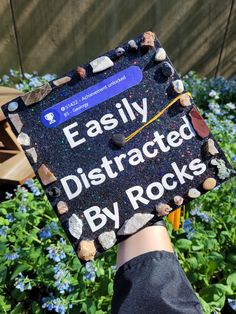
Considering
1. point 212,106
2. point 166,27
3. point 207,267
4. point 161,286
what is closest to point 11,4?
point 166,27

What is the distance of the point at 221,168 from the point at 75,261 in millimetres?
922

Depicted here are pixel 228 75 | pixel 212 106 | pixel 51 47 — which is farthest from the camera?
pixel 228 75

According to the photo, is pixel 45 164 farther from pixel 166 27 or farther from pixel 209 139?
pixel 166 27

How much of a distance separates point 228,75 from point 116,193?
3.22m

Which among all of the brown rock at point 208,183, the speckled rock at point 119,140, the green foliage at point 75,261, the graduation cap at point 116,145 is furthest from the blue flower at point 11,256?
the brown rock at point 208,183

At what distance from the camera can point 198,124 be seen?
124 centimetres

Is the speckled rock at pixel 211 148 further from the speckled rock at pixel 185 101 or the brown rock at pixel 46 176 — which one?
the brown rock at pixel 46 176

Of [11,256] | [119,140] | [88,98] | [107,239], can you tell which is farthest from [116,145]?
[11,256]

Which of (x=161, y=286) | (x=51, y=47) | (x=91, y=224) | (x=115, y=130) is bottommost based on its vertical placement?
(x=161, y=286)

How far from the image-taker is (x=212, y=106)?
3.02 meters

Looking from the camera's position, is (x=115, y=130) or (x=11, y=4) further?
(x=11, y=4)

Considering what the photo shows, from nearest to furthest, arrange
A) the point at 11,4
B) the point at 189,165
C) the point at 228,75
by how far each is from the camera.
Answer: the point at 189,165
the point at 11,4
the point at 228,75

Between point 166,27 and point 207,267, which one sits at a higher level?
point 166,27

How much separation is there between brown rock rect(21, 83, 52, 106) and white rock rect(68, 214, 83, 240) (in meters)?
0.37
